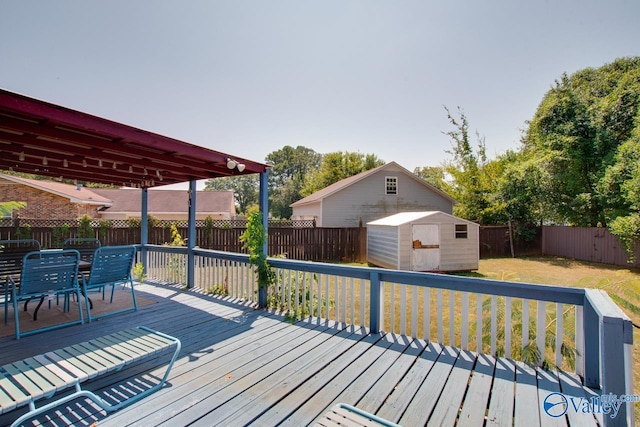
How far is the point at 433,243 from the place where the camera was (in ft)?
33.4

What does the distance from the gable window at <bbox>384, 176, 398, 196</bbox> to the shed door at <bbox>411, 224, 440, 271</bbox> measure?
5.79m

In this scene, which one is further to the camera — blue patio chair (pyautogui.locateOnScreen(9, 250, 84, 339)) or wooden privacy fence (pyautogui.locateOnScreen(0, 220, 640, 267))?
wooden privacy fence (pyautogui.locateOnScreen(0, 220, 640, 267))

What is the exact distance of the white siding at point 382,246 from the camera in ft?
34.0

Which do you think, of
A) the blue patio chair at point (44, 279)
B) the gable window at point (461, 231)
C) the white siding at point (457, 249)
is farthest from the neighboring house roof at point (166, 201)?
the blue patio chair at point (44, 279)

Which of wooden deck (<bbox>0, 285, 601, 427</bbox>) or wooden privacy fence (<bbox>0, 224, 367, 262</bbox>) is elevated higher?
wooden privacy fence (<bbox>0, 224, 367, 262</bbox>)

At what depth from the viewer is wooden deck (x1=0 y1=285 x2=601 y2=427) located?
2.04 meters

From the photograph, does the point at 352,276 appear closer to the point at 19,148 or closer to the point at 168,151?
the point at 168,151

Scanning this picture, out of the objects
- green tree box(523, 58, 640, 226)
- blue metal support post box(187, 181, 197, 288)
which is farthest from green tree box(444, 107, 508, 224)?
blue metal support post box(187, 181, 197, 288)

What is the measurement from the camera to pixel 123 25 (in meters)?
6.58

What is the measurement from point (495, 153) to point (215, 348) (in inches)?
842

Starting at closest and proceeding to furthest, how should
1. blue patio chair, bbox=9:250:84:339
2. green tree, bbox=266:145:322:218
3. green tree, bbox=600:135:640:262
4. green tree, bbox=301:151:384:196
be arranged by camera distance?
blue patio chair, bbox=9:250:84:339, green tree, bbox=600:135:640:262, green tree, bbox=301:151:384:196, green tree, bbox=266:145:322:218

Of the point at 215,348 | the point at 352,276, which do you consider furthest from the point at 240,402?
the point at 352,276

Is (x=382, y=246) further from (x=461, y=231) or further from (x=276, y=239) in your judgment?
(x=276, y=239)

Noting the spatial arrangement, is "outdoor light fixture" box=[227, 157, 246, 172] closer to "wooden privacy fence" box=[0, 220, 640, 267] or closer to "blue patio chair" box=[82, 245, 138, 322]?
"blue patio chair" box=[82, 245, 138, 322]
